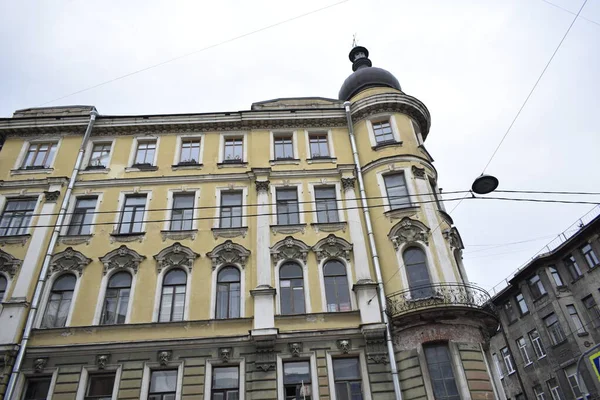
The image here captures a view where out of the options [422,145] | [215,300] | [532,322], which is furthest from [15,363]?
[532,322]

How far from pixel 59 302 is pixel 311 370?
31.6 feet

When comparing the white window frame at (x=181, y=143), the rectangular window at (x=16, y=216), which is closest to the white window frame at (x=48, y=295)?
the rectangular window at (x=16, y=216)

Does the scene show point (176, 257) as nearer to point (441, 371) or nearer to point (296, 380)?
point (296, 380)

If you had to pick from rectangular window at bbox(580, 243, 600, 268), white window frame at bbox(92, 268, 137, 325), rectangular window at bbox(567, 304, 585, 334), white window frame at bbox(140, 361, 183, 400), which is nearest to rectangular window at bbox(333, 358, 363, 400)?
white window frame at bbox(140, 361, 183, 400)

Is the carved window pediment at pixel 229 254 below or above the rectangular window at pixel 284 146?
below

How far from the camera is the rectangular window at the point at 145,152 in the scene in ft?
69.6

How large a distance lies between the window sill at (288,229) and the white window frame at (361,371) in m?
5.06

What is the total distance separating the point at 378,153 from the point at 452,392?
33.3ft

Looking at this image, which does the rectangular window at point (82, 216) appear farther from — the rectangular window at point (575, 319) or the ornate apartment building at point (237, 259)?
the rectangular window at point (575, 319)

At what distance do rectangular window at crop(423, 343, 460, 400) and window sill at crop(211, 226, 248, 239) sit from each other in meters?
8.12

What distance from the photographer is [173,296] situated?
16.9 meters

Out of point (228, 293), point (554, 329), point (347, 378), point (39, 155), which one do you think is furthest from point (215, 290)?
point (554, 329)

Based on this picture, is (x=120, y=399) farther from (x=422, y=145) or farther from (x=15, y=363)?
(x=422, y=145)

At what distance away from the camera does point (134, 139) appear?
21844mm
